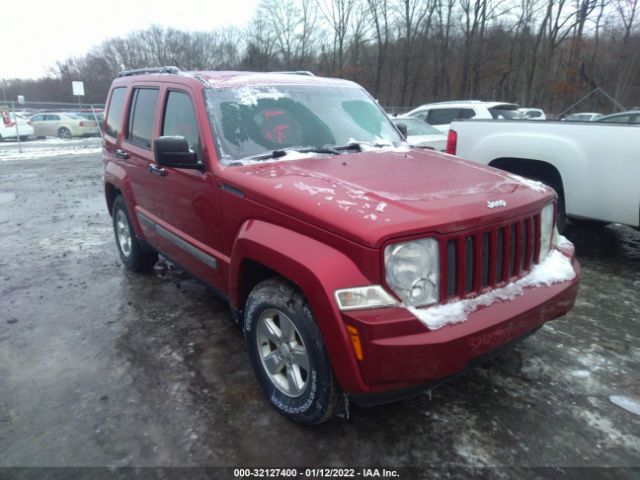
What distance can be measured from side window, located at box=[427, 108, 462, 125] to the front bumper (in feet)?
34.5

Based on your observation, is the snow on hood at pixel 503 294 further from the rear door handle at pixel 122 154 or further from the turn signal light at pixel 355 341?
the rear door handle at pixel 122 154

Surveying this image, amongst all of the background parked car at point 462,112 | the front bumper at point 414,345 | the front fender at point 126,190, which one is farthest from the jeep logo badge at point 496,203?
the background parked car at point 462,112

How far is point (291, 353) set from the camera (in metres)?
2.51

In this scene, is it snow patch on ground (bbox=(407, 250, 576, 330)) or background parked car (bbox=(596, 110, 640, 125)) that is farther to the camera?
background parked car (bbox=(596, 110, 640, 125))

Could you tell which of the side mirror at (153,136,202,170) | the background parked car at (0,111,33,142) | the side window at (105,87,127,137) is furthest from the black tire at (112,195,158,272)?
the background parked car at (0,111,33,142)

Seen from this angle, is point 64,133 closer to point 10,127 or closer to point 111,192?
point 10,127

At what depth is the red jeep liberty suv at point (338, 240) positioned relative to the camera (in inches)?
81.5

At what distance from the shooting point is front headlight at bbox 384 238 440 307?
6.86ft

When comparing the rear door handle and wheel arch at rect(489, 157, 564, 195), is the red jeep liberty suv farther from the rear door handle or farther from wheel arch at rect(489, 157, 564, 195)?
wheel arch at rect(489, 157, 564, 195)

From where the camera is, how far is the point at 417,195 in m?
2.41

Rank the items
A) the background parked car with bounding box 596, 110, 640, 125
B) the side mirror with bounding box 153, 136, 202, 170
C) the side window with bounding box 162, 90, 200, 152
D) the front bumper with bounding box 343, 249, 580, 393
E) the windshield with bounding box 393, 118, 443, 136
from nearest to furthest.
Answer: the front bumper with bounding box 343, 249, 580, 393, the side mirror with bounding box 153, 136, 202, 170, the side window with bounding box 162, 90, 200, 152, the background parked car with bounding box 596, 110, 640, 125, the windshield with bounding box 393, 118, 443, 136

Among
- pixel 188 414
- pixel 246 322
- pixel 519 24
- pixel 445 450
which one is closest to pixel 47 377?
pixel 188 414

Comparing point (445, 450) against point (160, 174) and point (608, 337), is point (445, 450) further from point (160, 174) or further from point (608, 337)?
point (160, 174)

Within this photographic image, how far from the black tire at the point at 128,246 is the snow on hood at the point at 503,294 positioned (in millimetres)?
3362
